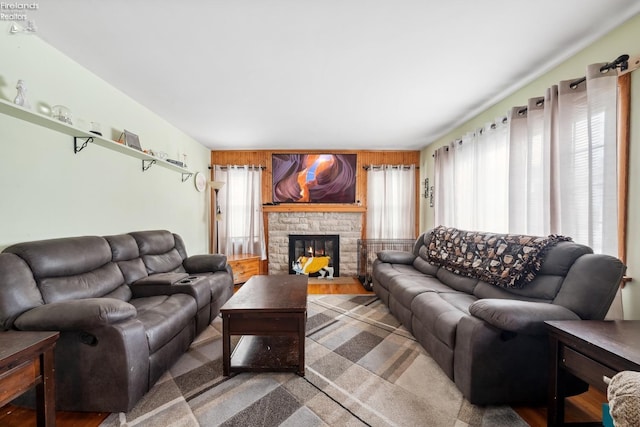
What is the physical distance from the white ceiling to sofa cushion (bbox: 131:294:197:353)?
2.02m

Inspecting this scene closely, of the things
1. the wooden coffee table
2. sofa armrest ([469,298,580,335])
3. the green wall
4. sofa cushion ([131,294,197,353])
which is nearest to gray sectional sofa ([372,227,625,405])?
sofa armrest ([469,298,580,335])

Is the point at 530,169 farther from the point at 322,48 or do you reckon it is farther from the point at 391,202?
the point at 391,202

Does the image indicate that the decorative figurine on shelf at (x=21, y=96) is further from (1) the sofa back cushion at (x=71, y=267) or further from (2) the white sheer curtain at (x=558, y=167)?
(2) the white sheer curtain at (x=558, y=167)

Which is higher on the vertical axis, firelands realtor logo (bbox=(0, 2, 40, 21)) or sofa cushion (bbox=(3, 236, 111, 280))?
firelands realtor logo (bbox=(0, 2, 40, 21))

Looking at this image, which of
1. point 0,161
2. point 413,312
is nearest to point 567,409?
point 413,312

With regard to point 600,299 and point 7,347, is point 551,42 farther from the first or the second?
point 7,347

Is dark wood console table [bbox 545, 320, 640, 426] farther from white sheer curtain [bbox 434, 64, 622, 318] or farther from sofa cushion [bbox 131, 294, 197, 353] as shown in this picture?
sofa cushion [bbox 131, 294, 197, 353]

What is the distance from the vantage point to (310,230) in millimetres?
4582

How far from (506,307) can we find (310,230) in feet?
11.3

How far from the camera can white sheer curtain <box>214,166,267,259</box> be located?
4473 mm

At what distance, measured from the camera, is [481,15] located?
146 centimetres

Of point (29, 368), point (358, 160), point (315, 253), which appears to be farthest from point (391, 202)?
point (29, 368)

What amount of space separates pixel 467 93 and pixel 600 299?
2078mm

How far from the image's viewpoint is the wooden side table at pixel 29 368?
3.23 feet
